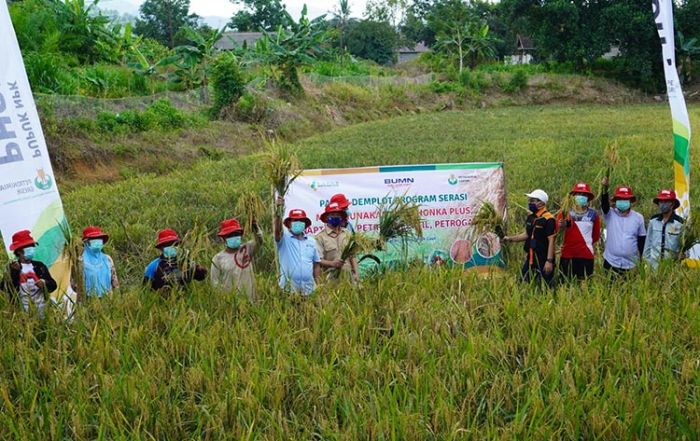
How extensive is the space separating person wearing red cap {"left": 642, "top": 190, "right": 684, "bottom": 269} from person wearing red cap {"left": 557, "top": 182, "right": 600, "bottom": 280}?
45 centimetres

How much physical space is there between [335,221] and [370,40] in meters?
57.4

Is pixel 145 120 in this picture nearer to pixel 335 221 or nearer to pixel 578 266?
pixel 335 221

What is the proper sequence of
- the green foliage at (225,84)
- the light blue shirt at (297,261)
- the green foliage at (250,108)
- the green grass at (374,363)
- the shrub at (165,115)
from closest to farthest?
1. the green grass at (374,363)
2. the light blue shirt at (297,261)
3. the shrub at (165,115)
4. the green foliage at (225,84)
5. the green foliage at (250,108)

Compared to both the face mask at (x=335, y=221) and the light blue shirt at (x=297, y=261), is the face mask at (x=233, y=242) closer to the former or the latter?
the light blue shirt at (x=297, y=261)

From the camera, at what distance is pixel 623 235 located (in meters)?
6.60

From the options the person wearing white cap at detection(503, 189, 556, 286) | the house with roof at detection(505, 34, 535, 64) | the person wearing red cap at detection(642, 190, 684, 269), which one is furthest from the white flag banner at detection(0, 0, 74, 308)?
the house with roof at detection(505, 34, 535, 64)

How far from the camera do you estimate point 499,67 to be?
155ft

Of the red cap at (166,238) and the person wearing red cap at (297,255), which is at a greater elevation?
the red cap at (166,238)

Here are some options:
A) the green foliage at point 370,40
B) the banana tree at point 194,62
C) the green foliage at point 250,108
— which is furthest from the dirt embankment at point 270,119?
the green foliage at point 370,40

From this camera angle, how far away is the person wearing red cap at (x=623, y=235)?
259 inches

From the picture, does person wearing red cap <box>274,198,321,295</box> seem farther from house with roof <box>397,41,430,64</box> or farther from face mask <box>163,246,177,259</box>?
house with roof <box>397,41,430,64</box>

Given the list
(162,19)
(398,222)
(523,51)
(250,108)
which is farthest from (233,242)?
(523,51)

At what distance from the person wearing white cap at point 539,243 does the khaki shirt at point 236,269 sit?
2.23m

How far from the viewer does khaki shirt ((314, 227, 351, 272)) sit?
6.26m
